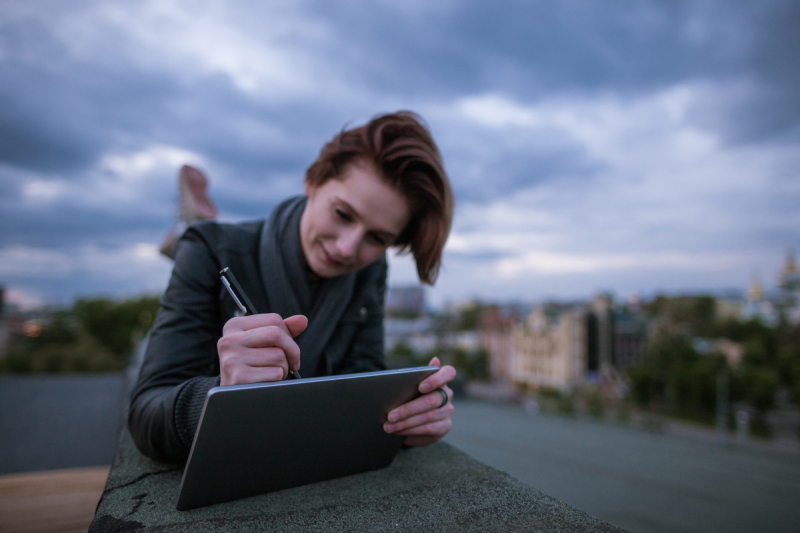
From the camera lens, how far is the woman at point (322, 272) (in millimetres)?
870

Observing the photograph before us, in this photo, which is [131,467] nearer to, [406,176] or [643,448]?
[406,176]

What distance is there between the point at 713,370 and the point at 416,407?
1460 inches

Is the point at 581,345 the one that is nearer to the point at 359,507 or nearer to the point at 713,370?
the point at 713,370

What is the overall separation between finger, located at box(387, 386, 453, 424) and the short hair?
0.61 meters

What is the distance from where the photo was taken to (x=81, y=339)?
533 inches

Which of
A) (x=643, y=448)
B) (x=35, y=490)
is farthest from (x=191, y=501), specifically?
(x=643, y=448)

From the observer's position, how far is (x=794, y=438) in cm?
2697

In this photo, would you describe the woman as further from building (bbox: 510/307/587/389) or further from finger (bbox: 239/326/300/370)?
building (bbox: 510/307/587/389)

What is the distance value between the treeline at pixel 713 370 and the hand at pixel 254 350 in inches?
1405

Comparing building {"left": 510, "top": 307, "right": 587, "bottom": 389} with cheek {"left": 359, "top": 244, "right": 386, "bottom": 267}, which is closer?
cheek {"left": 359, "top": 244, "right": 386, "bottom": 267}

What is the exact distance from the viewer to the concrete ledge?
651 millimetres

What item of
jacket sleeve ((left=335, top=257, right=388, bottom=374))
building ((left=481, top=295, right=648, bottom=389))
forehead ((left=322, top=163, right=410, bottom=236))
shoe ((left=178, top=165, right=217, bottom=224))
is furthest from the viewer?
building ((left=481, top=295, right=648, bottom=389))

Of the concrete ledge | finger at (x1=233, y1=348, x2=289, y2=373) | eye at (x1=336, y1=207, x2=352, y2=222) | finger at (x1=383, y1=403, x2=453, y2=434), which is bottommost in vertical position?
the concrete ledge

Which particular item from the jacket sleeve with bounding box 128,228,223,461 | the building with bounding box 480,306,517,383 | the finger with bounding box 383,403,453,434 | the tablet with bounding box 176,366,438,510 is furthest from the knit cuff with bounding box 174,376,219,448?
the building with bounding box 480,306,517,383
